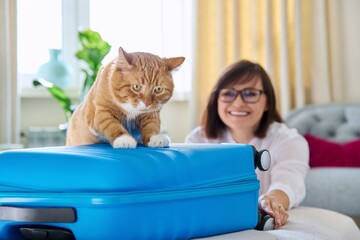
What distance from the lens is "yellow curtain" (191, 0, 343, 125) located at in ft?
11.2

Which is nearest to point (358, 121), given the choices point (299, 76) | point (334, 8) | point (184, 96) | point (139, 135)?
point (299, 76)

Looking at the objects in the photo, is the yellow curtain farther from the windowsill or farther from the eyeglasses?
the eyeglasses

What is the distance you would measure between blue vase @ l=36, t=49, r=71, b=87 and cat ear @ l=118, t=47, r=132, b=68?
216 cm

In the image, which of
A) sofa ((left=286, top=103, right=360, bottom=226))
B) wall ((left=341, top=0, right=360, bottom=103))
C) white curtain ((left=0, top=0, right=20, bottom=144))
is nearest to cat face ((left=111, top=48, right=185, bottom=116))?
sofa ((left=286, top=103, right=360, bottom=226))

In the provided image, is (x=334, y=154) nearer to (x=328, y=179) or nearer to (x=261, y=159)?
(x=328, y=179)

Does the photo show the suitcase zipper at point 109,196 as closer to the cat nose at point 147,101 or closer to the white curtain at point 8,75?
the cat nose at point 147,101

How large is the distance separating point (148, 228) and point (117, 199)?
64mm

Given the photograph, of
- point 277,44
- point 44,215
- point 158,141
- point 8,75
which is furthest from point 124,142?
point 277,44

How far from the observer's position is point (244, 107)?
167 cm

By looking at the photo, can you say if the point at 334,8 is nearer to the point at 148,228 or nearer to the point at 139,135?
the point at 139,135

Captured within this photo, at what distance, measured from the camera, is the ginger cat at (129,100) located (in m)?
0.84

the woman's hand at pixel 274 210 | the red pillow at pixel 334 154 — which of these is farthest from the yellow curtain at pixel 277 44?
the woman's hand at pixel 274 210

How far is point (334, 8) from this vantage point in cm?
347

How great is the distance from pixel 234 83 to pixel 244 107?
90 mm
